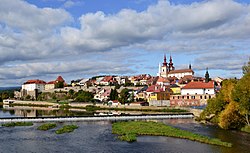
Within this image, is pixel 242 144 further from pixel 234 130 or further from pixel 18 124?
pixel 18 124

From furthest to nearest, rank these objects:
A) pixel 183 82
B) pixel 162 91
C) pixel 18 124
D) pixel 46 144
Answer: pixel 183 82 < pixel 162 91 < pixel 18 124 < pixel 46 144

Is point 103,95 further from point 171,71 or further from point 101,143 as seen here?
point 101,143

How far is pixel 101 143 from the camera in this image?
105ft

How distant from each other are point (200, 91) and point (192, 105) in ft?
18.6

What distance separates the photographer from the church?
127500 mm

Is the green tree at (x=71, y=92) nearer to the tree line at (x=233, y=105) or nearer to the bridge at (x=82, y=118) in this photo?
the bridge at (x=82, y=118)

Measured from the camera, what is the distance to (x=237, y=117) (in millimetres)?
39750

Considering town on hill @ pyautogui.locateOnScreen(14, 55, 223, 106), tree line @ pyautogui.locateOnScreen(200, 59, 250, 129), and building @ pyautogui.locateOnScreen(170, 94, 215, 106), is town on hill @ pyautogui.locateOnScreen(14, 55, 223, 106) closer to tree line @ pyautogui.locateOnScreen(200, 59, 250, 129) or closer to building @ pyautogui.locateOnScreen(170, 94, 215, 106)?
building @ pyautogui.locateOnScreen(170, 94, 215, 106)

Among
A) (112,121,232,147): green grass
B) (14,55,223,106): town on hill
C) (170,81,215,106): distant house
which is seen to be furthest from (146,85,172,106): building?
(112,121,232,147): green grass

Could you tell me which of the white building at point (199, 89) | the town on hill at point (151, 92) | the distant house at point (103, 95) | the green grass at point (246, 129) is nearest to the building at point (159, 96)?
the town on hill at point (151, 92)

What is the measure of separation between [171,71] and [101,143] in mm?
104125

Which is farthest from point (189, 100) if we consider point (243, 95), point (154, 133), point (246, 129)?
point (154, 133)

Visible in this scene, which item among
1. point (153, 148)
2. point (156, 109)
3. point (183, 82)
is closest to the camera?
point (153, 148)

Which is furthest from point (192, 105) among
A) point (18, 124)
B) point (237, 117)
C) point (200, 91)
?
point (18, 124)
